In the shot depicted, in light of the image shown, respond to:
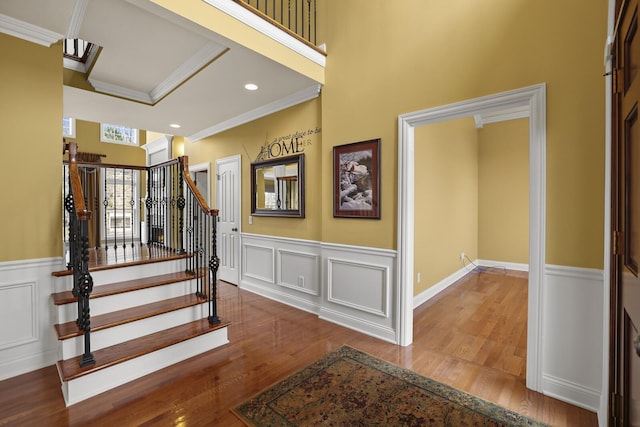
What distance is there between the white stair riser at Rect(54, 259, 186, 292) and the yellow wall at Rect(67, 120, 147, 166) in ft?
20.6

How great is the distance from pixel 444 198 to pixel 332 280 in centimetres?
250

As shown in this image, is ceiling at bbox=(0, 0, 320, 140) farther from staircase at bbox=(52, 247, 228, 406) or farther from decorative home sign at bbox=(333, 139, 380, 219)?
staircase at bbox=(52, 247, 228, 406)

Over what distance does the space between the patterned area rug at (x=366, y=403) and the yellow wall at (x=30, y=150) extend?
225 cm

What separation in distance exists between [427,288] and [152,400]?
3512mm

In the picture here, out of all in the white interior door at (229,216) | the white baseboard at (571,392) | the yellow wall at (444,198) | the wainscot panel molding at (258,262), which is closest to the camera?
the white baseboard at (571,392)

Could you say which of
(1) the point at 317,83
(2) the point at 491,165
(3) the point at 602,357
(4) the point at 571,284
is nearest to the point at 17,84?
(1) the point at 317,83

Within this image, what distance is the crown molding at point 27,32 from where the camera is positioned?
2319 mm

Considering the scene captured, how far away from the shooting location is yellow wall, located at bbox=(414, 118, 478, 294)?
4.08m

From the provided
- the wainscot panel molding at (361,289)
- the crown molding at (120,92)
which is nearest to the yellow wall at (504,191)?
the wainscot panel molding at (361,289)

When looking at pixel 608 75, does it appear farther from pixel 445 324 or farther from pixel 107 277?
pixel 107 277

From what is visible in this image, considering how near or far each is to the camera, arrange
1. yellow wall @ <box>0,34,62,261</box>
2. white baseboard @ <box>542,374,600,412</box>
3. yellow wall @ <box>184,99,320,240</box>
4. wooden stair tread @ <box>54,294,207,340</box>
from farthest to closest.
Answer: yellow wall @ <box>184,99,320,240</box> → yellow wall @ <box>0,34,62,261</box> → wooden stair tread @ <box>54,294,207,340</box> → white baseboard @ <box>542,374,600,412</box>

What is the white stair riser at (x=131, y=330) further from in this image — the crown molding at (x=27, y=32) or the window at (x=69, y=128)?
the window at (x=69, y=128)

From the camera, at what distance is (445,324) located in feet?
11.2

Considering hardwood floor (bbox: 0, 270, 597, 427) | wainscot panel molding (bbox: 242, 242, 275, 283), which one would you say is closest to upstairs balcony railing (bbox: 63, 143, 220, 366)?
hardwood floor (bbox: 0, 270, 597, 427)
